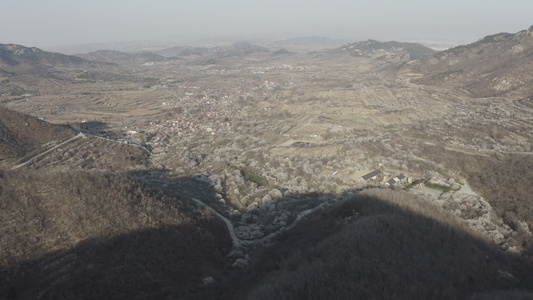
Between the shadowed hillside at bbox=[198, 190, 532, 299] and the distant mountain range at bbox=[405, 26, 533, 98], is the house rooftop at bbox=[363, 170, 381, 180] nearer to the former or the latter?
the shadowed hillside at bbox=[198, 190, 532, 299]

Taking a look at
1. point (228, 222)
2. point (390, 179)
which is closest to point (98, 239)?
point (228, 222)

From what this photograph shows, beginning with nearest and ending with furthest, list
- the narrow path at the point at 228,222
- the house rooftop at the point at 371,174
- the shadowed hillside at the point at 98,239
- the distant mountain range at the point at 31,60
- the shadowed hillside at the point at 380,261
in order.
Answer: the shadowed hillside at the point at 380,261 < the shadowed hillside at the point at 98,239 < the narrow path at the point at 228,222 < the house rooftop at the point at 371,174 < the distant mountain range at the point at 31,60

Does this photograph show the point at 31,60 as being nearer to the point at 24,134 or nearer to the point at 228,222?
the point at 24,134

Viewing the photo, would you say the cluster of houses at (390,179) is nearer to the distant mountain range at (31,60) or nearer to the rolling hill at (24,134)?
the rolling hill at (24,134)

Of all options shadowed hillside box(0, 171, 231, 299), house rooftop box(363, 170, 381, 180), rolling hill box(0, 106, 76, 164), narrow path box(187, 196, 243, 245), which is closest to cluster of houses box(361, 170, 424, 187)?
house rooftop box(363, 170, 381, 180)

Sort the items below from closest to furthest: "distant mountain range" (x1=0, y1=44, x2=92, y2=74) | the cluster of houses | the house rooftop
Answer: the cluster of houses
the house rooftop
"distant mountain range" (x1=0, y1=44, x2=92, y2=74)

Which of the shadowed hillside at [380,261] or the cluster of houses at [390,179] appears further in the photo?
the cluster of houses at [390,179]

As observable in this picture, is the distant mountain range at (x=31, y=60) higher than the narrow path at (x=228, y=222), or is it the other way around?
the distant mountain range at (x=31, y=60)

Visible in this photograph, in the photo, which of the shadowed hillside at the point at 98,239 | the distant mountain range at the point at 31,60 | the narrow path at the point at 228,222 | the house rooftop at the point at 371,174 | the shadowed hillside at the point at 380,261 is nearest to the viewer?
the shadowed hillside at the point at 380,261

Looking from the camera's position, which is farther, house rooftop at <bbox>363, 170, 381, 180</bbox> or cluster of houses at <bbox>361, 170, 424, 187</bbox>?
house rooftop at <bbox>363, 170, 381, 180</bbox>

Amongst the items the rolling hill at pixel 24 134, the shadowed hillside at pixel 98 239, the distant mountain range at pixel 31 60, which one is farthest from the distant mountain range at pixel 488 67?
the distant mountain range at pixel 31 60

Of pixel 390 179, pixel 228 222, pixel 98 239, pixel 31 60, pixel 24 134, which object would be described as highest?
pixel 31 60

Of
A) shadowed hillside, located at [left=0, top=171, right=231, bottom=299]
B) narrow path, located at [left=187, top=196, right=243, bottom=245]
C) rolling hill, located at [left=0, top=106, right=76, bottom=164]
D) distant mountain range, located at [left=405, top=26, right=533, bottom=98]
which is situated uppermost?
distant mountain range, located at [left=405, top=26, right=533, bottom=98]
